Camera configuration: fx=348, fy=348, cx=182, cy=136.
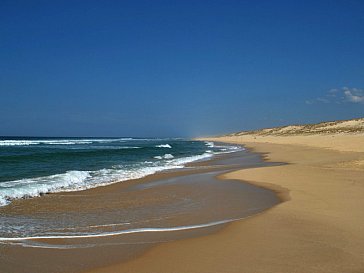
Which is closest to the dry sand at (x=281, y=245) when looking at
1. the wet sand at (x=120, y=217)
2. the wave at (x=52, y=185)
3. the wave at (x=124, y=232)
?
the wet sand at (x=120, y=217)

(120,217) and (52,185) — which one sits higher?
(52,185)

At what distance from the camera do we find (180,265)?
16.6 feet

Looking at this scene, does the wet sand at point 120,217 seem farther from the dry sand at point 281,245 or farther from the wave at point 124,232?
the dry sand at point 281,245

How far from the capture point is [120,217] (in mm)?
8500

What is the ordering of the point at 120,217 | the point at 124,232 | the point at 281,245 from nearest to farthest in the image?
the point at 281,245, the point at 124,232, the point at 120,217

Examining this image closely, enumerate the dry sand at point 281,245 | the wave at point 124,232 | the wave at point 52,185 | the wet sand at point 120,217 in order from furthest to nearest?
the wave at point 52,185
the wave at point 124,232
the wet sand at point 120,217
the dry sand at point 281,245

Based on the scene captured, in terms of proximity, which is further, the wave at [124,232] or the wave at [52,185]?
the wave at [52,185]

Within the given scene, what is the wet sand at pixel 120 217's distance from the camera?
5559mm

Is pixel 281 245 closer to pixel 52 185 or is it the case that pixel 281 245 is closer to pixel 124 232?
pixel 124 232

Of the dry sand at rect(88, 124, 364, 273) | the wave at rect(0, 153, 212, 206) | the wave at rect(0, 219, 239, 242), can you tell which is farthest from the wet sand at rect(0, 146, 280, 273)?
the wave at rect(0, 153, 212, 206)

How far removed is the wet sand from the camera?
5.56 m

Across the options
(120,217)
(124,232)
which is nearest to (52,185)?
(120,217)

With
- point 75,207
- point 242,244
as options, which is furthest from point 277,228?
point 75,207

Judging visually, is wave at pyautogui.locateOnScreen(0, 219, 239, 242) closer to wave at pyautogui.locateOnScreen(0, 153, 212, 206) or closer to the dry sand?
the dry sand
